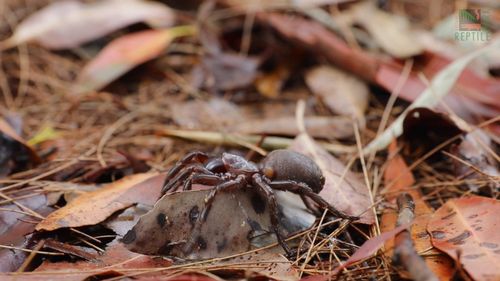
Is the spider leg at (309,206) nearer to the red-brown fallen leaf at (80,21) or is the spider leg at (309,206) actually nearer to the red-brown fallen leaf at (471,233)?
the red-brown fallen leaf at (471,233)

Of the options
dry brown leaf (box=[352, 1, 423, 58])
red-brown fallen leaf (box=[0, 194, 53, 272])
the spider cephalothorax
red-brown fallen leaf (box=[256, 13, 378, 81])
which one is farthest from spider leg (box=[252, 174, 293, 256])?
dry brown leaf (box=[352, 1, 423, 58])

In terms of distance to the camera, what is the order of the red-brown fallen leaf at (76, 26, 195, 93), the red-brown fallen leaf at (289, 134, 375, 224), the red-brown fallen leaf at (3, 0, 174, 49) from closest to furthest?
the red-brown fallen leaf at (289, 134, 375, 224)
the red-brown fallen leaf at (76, 26, 195, 93)
the red-brown fallen leaf at (3, 0, 174, 49)

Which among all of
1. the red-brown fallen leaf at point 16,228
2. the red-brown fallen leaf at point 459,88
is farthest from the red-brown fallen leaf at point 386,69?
the red-brown fallen leaf at point 16,228

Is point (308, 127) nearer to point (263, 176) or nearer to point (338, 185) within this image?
point (338, 185)

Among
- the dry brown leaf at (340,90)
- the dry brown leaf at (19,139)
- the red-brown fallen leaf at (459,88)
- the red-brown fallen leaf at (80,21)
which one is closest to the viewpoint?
the dry brown leaf at (19,139)

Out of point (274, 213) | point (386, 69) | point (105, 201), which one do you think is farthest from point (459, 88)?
point (105, 201)

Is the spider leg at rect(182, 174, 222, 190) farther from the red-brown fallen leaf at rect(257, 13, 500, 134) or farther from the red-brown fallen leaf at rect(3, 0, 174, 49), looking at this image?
the red-brown fallen leaf at rect(3, 0, 174, 49)

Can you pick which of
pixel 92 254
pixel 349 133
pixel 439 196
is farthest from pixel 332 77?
pixel 92 254
